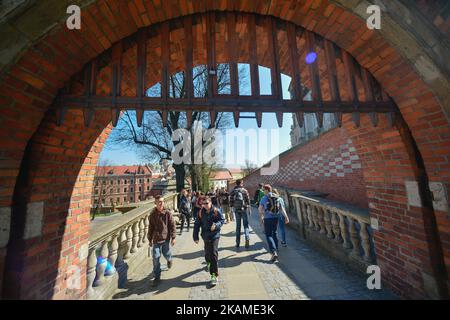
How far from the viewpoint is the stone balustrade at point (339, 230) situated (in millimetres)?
3342

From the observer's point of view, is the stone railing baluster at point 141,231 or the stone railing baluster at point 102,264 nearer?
the stone railing baluster at point 102,264

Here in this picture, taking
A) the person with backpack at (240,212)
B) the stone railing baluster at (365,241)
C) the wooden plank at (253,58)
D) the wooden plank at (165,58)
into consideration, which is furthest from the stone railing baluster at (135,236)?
the stone railing baluster at (365,241)

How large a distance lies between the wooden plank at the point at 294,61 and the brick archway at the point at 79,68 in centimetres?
12

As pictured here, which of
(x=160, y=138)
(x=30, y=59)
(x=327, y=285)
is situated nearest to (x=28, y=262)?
(x=30, y=59)

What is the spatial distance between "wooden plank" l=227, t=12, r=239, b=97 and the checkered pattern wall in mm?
5453

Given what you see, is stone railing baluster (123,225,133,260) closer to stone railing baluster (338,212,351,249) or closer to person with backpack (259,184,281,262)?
person with backpack (259,184,281,262)

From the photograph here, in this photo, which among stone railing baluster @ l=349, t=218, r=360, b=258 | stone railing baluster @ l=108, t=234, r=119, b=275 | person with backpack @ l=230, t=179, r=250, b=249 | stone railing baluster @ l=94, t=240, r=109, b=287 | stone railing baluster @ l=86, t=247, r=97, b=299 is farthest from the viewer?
person with backpack @ l=230, t=179, r=250, b=249

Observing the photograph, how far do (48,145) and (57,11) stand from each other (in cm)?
129

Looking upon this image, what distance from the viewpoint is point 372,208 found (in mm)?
3045

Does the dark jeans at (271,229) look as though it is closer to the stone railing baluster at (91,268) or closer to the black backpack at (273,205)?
the black backpack at (273,205)

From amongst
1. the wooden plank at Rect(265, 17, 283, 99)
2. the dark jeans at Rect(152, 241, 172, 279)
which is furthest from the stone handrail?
the wooden plank at Rect(265, 17, 283, 99)

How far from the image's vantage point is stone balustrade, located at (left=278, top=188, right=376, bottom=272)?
11.0ft

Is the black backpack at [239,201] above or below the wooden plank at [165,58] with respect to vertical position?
below

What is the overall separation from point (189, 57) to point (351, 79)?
209 cm
